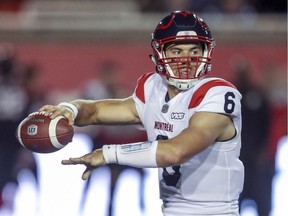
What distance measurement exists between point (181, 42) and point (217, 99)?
406mm

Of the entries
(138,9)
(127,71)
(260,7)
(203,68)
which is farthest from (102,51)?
(203,68)

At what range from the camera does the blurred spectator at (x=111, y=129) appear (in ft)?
26.8

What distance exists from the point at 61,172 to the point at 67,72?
1.88 meters

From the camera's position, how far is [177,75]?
4.88m

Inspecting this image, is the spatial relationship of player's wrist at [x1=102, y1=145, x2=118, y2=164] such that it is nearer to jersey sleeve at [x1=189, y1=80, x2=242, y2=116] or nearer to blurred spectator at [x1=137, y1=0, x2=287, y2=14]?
jersey sleeve at [x1=189, y1=80, x2=242, y2=116]

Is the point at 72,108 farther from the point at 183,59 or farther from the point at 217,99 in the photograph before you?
the point at 217,99

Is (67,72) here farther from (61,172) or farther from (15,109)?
(61,172)

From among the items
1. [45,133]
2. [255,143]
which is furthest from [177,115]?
[255,143]

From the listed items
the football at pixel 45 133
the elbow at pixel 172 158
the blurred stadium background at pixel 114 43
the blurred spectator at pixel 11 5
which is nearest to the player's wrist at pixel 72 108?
the football at pixel 45 133

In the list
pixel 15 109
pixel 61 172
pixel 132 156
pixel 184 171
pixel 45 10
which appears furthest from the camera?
pixel 45 10

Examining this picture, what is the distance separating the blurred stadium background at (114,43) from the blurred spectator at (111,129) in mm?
70

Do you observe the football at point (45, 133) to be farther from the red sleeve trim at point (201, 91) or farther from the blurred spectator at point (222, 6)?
the blurred spectator at point (222, 6)

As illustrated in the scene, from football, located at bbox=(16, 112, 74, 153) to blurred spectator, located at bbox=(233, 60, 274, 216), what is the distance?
3.43 meters

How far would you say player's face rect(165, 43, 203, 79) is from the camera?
16.0 feet
